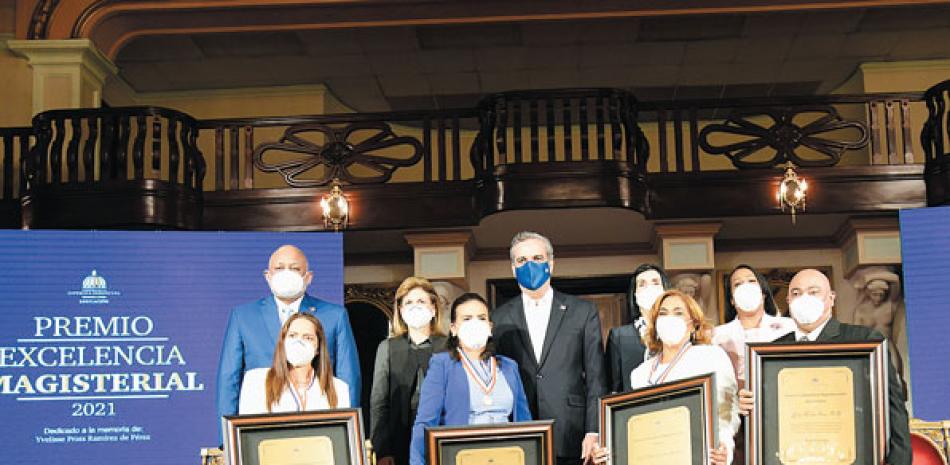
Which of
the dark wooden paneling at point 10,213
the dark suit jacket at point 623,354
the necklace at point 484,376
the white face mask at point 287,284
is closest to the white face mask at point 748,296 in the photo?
the dark suit jacket at point 623,354

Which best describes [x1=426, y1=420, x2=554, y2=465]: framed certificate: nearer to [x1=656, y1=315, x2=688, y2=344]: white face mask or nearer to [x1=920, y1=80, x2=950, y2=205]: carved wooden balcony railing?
[x1=656, y1=315, x2=688, y2=344]: white face mask

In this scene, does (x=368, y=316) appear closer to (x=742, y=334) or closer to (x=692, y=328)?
(x=742, y=334)

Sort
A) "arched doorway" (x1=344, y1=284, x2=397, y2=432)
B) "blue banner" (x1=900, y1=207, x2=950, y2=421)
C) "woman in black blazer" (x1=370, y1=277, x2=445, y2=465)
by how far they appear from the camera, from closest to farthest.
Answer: "woman in black blazer" (x1=370, y1=277, x2=445, y2=465)
"blue banner" (x1=900, y1=207, x2=950, y2=421)
"arched doorway" (x1=344, y1=284, x2=397, y2=432)

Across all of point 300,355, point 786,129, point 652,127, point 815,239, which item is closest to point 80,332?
point 300,355

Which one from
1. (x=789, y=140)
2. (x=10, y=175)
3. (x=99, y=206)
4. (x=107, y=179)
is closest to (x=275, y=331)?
(x=99, y=206)

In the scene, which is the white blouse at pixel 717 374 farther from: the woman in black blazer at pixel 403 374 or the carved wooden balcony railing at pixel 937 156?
the carved wooden balcony railing at pixel 937 156

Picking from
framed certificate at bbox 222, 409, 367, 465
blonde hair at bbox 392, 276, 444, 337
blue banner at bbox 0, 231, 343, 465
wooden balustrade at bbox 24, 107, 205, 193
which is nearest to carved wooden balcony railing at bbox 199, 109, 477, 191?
wooden balustrade at bbox 24, 107, 205, 193

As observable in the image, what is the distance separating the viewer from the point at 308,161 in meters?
12.1

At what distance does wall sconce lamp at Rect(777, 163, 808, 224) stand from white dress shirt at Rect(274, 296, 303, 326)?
5828 millimetres

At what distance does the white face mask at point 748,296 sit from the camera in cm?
580

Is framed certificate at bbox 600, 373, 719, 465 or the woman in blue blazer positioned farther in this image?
the woman in blue blazer

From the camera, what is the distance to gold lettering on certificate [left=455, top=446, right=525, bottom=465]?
492cm

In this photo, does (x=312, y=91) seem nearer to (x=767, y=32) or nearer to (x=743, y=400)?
(x=767, y=32)

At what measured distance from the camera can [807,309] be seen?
5102 millimetres
